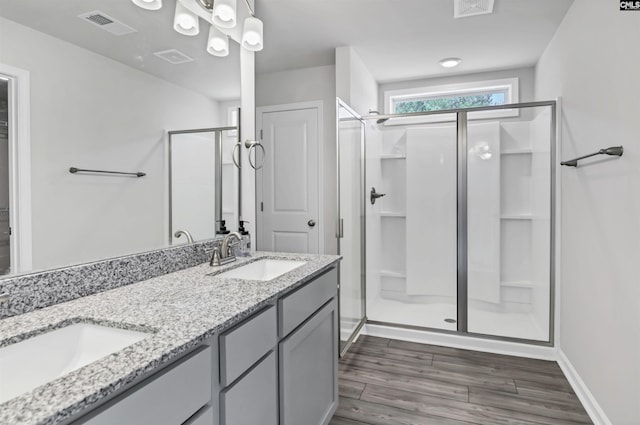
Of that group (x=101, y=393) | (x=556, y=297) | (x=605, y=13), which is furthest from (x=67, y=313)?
(x=556, y=297)

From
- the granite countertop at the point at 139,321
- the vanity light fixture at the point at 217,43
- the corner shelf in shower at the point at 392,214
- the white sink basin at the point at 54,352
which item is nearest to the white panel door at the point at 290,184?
the corner shelf in shower at the point at 392,214

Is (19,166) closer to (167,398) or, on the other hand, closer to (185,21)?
(167,398)

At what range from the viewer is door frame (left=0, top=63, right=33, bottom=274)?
3.59ft

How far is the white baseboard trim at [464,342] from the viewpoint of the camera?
2900 mm

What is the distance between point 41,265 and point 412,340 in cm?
285

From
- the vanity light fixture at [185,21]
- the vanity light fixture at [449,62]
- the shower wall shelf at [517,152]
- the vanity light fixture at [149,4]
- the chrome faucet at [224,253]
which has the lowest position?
the chrome faucet at [224,253]

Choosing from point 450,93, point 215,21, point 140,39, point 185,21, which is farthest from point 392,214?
point 140,39

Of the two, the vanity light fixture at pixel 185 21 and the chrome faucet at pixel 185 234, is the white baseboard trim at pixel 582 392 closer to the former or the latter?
the chrome faucet at pixel 185 234

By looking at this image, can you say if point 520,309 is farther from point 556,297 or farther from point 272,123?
point 272,123

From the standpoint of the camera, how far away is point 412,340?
3256 millimetres

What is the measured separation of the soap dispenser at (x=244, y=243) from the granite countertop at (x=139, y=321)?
17.2 inches

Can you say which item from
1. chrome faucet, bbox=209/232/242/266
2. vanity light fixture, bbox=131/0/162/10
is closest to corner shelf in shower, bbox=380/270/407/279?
chrome faucet, bbox=209/232/242/266

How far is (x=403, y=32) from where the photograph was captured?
9.75 ft

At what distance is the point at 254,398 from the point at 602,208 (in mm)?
1973
